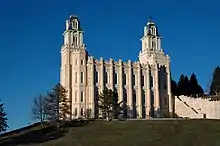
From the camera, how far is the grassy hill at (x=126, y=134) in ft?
210

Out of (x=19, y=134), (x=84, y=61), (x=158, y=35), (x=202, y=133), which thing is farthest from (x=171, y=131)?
(x=158, y=35)

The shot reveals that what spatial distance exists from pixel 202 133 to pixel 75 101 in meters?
33.7

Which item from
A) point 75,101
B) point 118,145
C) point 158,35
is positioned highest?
point 158,35

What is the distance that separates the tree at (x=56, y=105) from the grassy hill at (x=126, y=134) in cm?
562

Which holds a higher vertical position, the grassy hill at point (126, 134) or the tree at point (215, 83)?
the tree at point (215, 83)

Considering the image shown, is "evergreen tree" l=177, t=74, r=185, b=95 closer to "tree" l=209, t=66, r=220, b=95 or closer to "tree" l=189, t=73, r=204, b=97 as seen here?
"tree" l=189, t=73, r=204, b=97

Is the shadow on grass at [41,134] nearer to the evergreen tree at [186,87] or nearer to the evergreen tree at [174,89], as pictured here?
the evergreen tree at [174,89]

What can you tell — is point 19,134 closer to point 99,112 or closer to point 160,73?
point 99,112

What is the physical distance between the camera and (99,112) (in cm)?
9556

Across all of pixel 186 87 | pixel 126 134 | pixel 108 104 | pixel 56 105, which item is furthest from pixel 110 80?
pixel 126 134

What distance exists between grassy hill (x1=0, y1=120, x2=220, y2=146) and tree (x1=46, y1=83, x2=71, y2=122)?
562cm

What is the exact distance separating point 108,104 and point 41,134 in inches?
750

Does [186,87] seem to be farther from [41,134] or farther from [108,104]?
[41,134]

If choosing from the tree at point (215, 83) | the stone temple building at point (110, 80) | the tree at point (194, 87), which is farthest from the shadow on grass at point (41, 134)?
the tree at point (215, 83)
